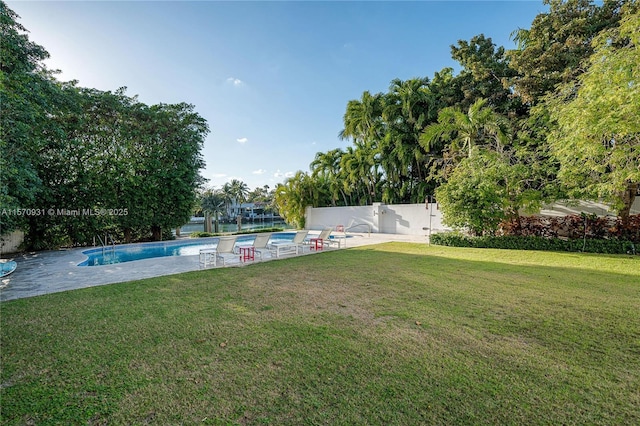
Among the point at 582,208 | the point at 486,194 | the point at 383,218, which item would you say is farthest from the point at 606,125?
the point at 383,218

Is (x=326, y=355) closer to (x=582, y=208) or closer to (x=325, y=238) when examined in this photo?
(x=325, y=238)

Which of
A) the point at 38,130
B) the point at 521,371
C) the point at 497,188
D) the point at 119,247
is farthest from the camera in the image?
the point at 119,247

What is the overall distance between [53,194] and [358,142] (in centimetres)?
1836

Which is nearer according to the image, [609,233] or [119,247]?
[609,233]

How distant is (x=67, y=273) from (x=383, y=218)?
55.4ft

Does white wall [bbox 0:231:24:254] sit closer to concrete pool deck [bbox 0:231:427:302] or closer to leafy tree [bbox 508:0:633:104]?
concrete pool deck [bbox 0:231:427:302]

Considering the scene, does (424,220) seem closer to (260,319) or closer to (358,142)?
(358,142)

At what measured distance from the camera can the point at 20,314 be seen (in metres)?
4.16

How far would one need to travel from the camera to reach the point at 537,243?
34.8 feet

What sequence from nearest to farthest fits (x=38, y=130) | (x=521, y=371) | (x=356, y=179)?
(x=521, y=371) → (x=38, y=130) → (x=356, y=179)

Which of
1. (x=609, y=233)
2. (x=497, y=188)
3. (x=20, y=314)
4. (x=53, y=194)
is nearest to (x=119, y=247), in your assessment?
(x=53, y=194)

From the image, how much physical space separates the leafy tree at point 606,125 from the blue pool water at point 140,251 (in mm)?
14203

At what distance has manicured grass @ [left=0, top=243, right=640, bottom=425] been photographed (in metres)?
2.10

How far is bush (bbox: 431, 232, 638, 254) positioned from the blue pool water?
11345 millimetres
